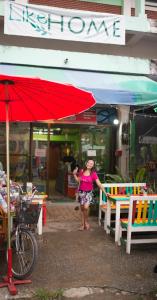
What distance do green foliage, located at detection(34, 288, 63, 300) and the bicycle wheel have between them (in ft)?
1.15

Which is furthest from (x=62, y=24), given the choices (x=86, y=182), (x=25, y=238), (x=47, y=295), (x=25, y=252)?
(x=47, y=295)

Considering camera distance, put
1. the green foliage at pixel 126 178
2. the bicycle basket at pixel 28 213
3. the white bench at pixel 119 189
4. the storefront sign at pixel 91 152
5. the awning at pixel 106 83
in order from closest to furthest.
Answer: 1. the bicycle basket at pixel 28 213
2. the awning at pixel 106 83
3. the white bench at pixel 119 189
4. the green foliage at pixel 126 178
5. the storefront sign at pixel 91 152

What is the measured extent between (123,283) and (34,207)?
61.8 inches

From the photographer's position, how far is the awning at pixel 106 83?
22.8 feet

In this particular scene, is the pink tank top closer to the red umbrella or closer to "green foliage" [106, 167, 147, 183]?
"green foliage" [106, 167, 147, 183]

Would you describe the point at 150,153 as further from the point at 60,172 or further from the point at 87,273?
the point at 87,273

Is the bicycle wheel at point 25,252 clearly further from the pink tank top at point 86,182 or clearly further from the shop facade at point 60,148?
the shop facade at point 60,148

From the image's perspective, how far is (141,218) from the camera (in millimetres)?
6309

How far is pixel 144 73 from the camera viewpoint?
8977 mm

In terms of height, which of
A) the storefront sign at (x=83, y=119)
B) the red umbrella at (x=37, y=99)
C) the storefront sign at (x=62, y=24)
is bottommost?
the red umbrella at (x=37, y=99)

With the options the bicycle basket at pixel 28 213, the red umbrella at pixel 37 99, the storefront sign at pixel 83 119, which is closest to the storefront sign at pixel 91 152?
the storefront sign at pixel 83 119

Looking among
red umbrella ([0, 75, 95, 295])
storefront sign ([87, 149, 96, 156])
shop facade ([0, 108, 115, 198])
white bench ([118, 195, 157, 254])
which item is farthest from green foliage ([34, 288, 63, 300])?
storefront sign ([87, 149, 96, 156])

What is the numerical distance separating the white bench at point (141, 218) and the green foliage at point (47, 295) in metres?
1.99

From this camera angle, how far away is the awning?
6.94 metres
